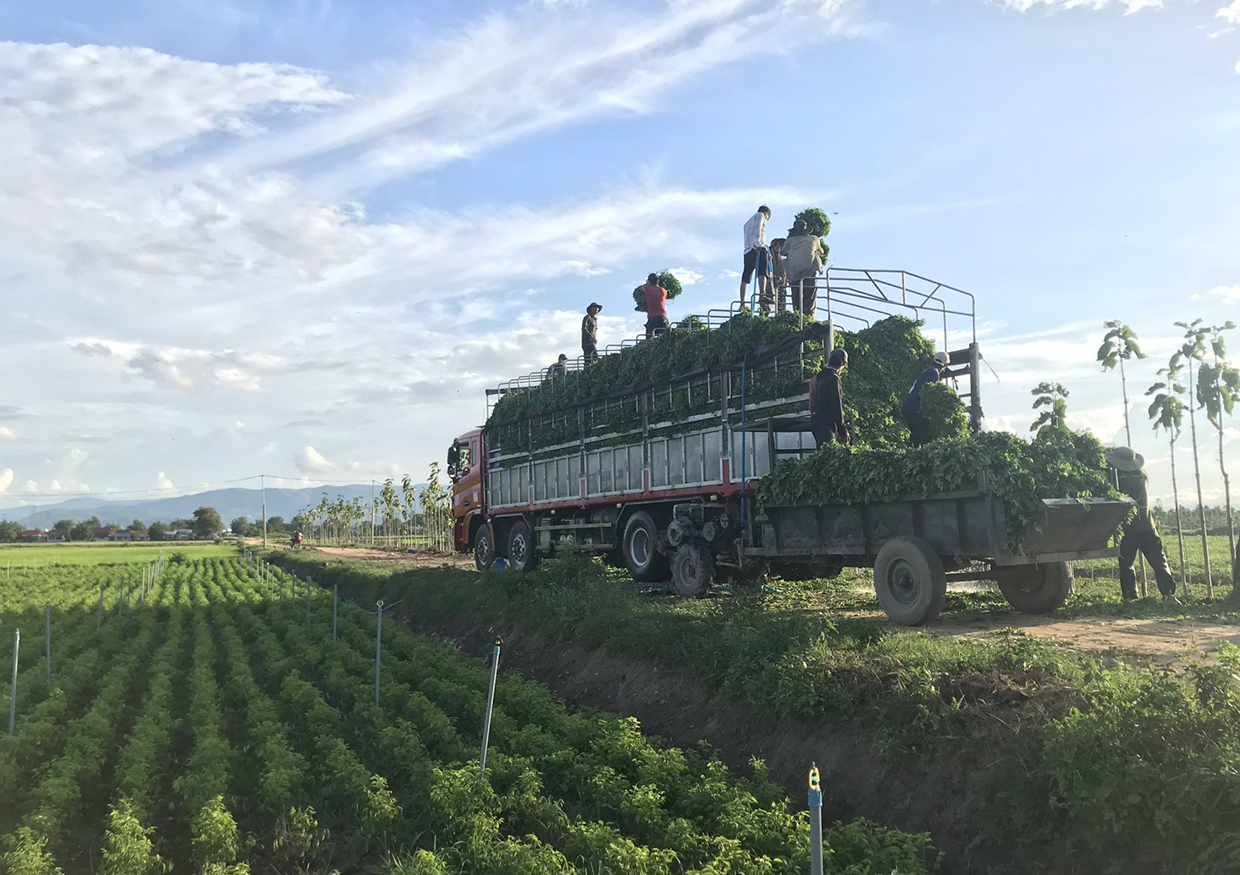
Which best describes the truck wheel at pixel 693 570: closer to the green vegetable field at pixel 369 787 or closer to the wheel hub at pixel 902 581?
the green vegetable field at pixel 369 787

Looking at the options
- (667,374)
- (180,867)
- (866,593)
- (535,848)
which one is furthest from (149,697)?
(866,593)

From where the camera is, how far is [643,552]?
15766 millimetres

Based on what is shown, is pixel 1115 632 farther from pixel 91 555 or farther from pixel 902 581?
pixel 91 555

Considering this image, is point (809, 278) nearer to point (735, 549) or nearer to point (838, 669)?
point (735, 549)

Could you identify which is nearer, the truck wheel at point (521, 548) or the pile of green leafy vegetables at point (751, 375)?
the pile of green leafy vegetables at point (751, 375)

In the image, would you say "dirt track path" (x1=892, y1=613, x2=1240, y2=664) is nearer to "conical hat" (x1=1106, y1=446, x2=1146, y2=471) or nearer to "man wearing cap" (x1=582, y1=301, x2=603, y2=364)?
"conical hat" (x1=1106, y1=446, x2=1146, y2=471)

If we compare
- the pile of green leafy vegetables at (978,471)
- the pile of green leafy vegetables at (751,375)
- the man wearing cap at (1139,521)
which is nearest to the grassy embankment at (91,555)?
the pile of green leafy vegetables at (751,375)

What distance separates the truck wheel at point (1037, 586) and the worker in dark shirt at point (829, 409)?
2.54 m

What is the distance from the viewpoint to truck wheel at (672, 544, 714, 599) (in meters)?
13.2

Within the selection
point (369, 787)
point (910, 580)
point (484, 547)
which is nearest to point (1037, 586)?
point (910, 580)

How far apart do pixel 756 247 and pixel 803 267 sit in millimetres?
2281

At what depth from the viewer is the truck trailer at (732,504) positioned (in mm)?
9156

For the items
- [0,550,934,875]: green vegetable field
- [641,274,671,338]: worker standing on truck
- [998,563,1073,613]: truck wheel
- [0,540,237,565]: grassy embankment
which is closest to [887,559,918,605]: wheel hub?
[998,563,1073,613]: truck wheel

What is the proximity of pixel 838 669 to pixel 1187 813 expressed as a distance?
3.20 m
